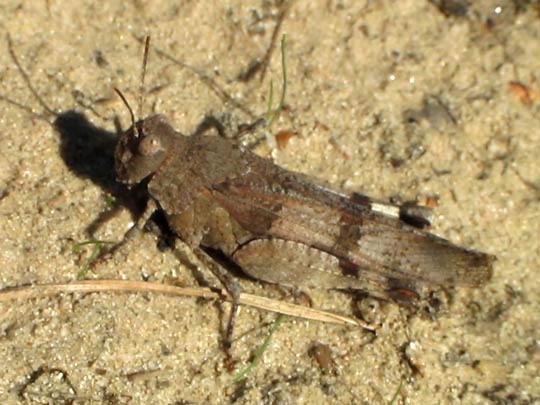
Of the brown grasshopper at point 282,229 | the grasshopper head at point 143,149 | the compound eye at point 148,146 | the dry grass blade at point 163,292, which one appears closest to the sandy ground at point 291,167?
the dry grass blade at point 163,292

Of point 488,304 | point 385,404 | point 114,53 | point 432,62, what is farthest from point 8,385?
point 432,62

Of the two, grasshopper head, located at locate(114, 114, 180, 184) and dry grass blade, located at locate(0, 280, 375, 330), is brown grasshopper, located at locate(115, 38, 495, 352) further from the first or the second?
dry grass blade, located at locate(0, 280, 375, 330)

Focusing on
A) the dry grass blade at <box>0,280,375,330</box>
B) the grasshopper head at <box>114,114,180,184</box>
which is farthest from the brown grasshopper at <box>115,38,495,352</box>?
the dry grass blade at <box>0,280,375,330</box>

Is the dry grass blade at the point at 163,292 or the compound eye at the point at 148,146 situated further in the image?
the compound eye at the point at 148,146

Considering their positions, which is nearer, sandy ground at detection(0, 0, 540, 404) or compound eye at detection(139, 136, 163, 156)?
sandy ground at detection(0, 0, 540, 404)

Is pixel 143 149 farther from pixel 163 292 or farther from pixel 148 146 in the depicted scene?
pixel 163 292

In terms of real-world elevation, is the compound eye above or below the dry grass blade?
above

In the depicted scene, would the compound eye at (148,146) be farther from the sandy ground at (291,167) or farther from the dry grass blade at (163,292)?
the dry grass blade at (163,292)

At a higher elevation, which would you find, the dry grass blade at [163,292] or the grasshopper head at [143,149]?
the grasshopper head at [143,149]
